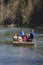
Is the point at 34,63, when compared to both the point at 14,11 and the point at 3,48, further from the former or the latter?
the point at 14,11

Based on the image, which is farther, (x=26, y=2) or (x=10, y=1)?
(x=10, y=1)

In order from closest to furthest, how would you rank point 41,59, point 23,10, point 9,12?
point 41,59 → point 23,10 → point 9,12

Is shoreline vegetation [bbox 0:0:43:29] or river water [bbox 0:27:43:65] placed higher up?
river water [bbox 0:27:43:65]

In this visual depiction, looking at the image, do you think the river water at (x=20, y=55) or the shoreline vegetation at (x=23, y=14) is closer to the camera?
the river water at (x=20, y=55)

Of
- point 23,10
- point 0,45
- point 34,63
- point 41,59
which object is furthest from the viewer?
point 23,10

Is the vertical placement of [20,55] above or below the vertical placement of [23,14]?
above

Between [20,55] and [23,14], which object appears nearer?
[20,55]

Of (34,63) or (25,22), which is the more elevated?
(34,63)

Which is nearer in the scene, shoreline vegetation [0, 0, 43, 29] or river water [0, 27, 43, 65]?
river water [0, 27, 43, 65]

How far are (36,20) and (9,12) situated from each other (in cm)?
1369

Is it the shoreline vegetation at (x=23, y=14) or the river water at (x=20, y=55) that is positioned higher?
the river water at (x=20, y=55)

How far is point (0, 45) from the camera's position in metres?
41.7

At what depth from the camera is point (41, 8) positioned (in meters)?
91.8

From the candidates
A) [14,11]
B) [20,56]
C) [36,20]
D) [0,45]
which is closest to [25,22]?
[36,20]
